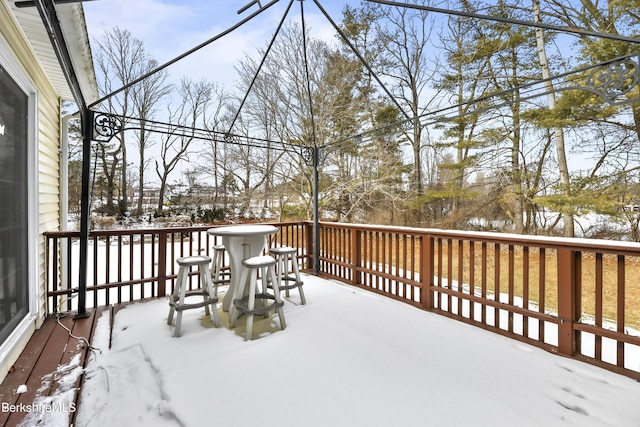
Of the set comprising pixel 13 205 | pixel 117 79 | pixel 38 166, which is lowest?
pixel 13 205

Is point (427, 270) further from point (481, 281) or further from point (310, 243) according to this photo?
point (310, 243)

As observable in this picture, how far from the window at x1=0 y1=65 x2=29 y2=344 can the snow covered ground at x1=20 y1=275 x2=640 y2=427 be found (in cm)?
66

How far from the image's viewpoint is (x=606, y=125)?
23.2 ft

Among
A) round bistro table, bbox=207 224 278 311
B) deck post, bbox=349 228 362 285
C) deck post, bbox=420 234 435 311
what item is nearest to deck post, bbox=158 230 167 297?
round bistro table, bbox=207 224 278 311

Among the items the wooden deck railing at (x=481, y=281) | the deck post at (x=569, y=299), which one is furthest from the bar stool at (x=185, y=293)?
the deck post at (x=569, y=299)

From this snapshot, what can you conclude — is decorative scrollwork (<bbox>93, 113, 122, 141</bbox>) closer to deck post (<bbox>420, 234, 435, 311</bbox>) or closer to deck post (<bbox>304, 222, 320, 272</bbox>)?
deck post (<bbox>304, 222, 320, 272</bbox>)

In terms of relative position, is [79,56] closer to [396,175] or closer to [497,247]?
[497,247]

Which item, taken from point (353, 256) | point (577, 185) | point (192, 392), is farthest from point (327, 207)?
point (192, 392)

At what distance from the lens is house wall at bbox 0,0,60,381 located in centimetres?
209

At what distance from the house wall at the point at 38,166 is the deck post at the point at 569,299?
13.3ft

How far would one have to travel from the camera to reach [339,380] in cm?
191

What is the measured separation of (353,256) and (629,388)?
9.38 feet

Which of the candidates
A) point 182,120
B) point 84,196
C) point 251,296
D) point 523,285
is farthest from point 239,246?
point 182,120

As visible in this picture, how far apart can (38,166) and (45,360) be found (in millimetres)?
1731
